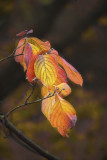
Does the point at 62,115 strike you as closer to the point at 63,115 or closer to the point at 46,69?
the point at 63,115

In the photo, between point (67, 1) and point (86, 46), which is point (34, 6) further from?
point (86, 46)

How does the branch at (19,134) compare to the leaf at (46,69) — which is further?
the branch at (19,134)

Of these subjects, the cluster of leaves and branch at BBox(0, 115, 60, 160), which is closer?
the cluster of leaves

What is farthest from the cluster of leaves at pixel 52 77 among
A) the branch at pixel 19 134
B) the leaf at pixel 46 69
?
the branch at pixel 19 134

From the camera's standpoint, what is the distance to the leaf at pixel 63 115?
0.50 metres

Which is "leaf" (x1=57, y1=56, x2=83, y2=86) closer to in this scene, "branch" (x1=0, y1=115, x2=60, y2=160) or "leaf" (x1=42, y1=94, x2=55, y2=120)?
"leaf" (x1=42, y1=94, x2=55, y2=120)

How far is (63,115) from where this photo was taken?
51 centimetres

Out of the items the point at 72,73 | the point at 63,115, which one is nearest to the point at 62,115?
the point at 63,115

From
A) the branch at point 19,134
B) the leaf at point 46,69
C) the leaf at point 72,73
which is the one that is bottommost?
the branch at point 19,134

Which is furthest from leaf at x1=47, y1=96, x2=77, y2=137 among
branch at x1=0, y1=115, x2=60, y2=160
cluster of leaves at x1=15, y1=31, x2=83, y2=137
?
branch at x1=0, y1=115, x2=60, y2=160

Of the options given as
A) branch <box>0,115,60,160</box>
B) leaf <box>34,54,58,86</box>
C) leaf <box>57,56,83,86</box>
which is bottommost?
branch <box>0,115,60,160</box>

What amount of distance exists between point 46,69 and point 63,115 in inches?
4.9

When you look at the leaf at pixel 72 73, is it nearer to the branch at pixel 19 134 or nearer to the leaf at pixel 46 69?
the leaf at pixel 46 69

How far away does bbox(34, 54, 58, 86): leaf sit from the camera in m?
0.46
